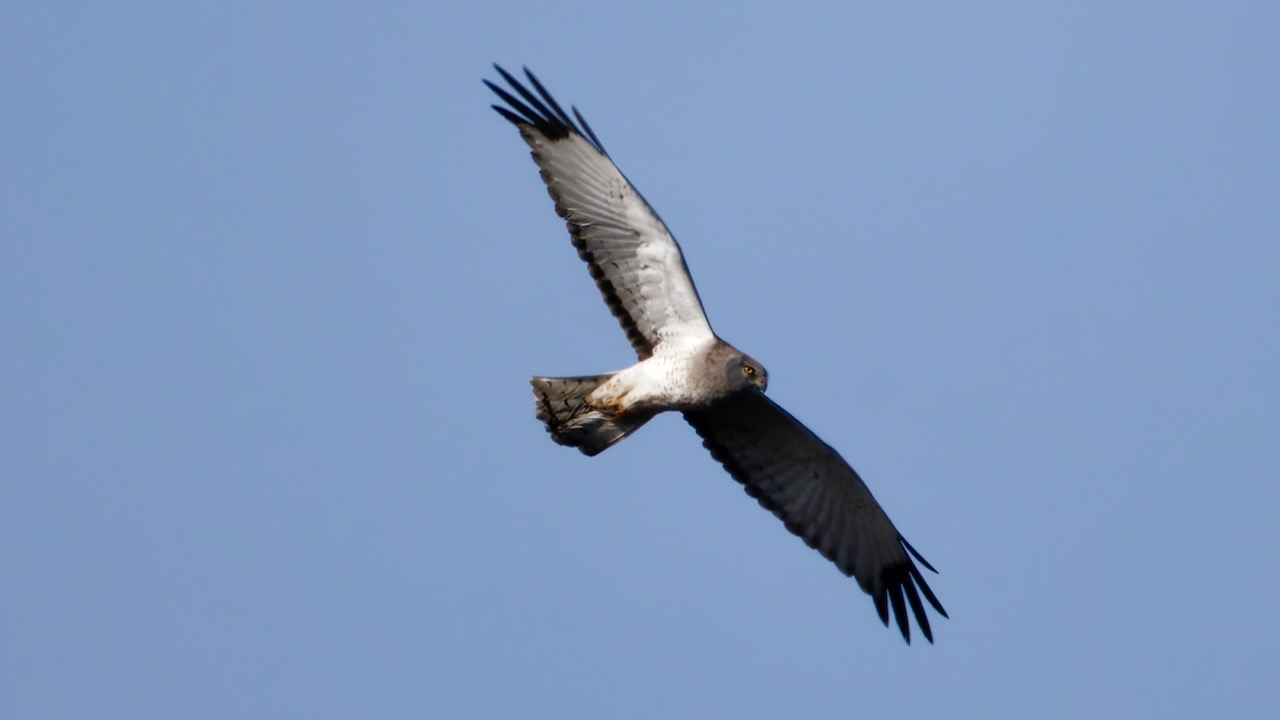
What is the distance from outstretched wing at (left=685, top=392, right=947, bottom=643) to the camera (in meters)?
12.5

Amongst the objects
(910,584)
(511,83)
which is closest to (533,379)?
(511,83)

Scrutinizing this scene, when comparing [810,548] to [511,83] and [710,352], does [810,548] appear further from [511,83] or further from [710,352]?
[511,83]

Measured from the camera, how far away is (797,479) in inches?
501

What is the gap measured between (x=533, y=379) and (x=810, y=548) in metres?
2.61

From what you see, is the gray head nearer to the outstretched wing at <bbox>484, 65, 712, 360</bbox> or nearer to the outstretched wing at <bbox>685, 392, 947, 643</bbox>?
the outstretched wing at <bbox>484, 65, 712, 360</bbox>

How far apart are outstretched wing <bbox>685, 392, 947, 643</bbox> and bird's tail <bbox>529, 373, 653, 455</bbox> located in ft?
3.29

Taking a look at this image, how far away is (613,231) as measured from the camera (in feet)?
37.7

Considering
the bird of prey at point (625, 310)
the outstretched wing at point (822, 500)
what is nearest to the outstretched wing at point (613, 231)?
the bird of prey at point (625, 310)

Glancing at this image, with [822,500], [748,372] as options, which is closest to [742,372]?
[748,372]

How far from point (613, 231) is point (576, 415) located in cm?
131

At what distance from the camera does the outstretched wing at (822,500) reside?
12508 mm

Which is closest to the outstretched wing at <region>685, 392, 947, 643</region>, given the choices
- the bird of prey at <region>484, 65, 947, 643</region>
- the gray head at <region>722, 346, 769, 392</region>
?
the bird of prey at <region>484, 65, 947, 643</region>

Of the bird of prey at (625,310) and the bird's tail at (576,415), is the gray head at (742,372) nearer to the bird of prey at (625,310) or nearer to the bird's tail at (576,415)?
the bird of prey at (625,310)

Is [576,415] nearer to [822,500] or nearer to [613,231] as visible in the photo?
[613,231]
